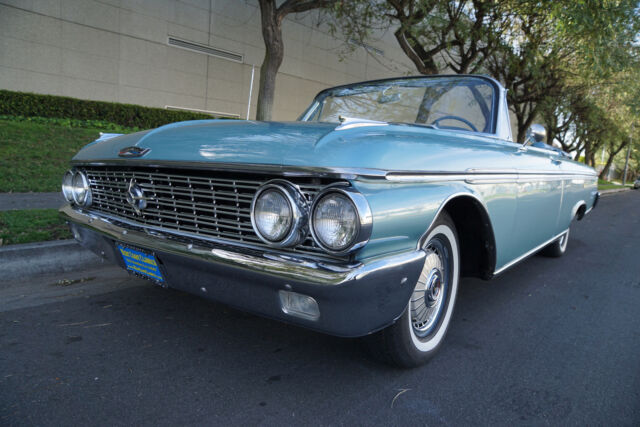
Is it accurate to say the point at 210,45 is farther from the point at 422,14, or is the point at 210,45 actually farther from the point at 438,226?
the point at 438,226

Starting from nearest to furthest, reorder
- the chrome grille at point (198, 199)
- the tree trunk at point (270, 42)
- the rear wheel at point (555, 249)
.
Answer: the chrome grille at point (198, 199)
the rear wheel at point (555, 249)
the tree trunk at point (270, 42)

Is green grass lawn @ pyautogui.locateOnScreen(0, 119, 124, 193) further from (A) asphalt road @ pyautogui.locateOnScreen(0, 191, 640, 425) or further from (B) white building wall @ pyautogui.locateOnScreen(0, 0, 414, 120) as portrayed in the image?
(A) asphalt road @ pyautogui.locateOnScreen(0, 191, 640, 425)

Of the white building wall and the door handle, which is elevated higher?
the white building wall

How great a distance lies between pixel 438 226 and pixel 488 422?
2.98ft

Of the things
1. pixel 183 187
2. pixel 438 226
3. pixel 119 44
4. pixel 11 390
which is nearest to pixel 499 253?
pixel 438 226

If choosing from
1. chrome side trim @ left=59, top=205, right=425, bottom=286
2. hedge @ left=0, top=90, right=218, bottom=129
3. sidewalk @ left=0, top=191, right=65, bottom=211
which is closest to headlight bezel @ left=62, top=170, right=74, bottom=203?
chrome side trim @ left=59, top=205, right=425, bottom=286

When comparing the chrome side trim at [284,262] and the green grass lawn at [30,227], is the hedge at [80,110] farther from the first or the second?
the chrome side trim at [284,262]

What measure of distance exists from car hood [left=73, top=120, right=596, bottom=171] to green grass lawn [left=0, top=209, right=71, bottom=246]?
1.68 m

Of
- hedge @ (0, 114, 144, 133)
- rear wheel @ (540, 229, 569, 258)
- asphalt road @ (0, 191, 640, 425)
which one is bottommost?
asphalt road @ (0, 191, 640, 425)

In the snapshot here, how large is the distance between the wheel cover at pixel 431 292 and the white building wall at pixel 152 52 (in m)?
11.7

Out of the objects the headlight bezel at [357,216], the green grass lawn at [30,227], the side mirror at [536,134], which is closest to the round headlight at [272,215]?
the headlight bezel at [357,216]

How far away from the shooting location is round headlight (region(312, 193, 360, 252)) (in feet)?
5.41

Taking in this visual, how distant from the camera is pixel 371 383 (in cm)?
218

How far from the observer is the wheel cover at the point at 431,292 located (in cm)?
236
